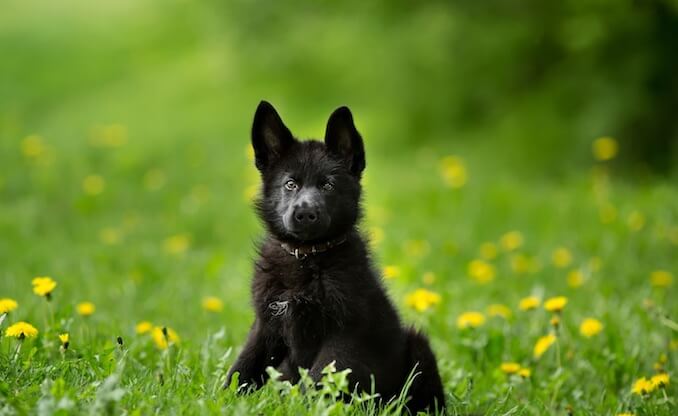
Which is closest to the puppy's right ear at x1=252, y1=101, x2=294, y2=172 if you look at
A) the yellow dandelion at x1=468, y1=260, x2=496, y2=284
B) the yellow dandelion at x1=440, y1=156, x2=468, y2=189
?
the yellow dandelion at x1=468, y1=260, x2=496, y2=284

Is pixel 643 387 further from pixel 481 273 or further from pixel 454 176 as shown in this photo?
pixel 454 176

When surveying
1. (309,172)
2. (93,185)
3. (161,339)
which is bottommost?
(161,339)

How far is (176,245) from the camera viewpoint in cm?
779

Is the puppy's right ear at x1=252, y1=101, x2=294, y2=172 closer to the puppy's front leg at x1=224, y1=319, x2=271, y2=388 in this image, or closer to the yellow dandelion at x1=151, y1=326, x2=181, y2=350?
the puppy's front leg at x1=224, y1=319, x2=271, y2=388

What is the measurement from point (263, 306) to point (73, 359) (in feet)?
2.82

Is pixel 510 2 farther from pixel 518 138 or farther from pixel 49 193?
pixel 49 193

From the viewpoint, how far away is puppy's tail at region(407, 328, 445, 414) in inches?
151

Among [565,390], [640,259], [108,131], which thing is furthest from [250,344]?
[108,131]

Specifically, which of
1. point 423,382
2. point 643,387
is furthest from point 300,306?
point 643,387

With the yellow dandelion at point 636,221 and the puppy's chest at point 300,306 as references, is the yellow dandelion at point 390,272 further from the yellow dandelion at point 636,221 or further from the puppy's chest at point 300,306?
the yellow dandelion at point 636,221

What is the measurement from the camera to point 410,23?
10508 mm

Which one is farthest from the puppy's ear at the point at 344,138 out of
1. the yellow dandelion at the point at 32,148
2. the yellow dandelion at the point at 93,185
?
the yellow dandelion at the point at 32,148

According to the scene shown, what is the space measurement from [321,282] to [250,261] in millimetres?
500

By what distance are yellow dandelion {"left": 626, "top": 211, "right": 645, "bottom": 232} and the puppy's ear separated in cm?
470
